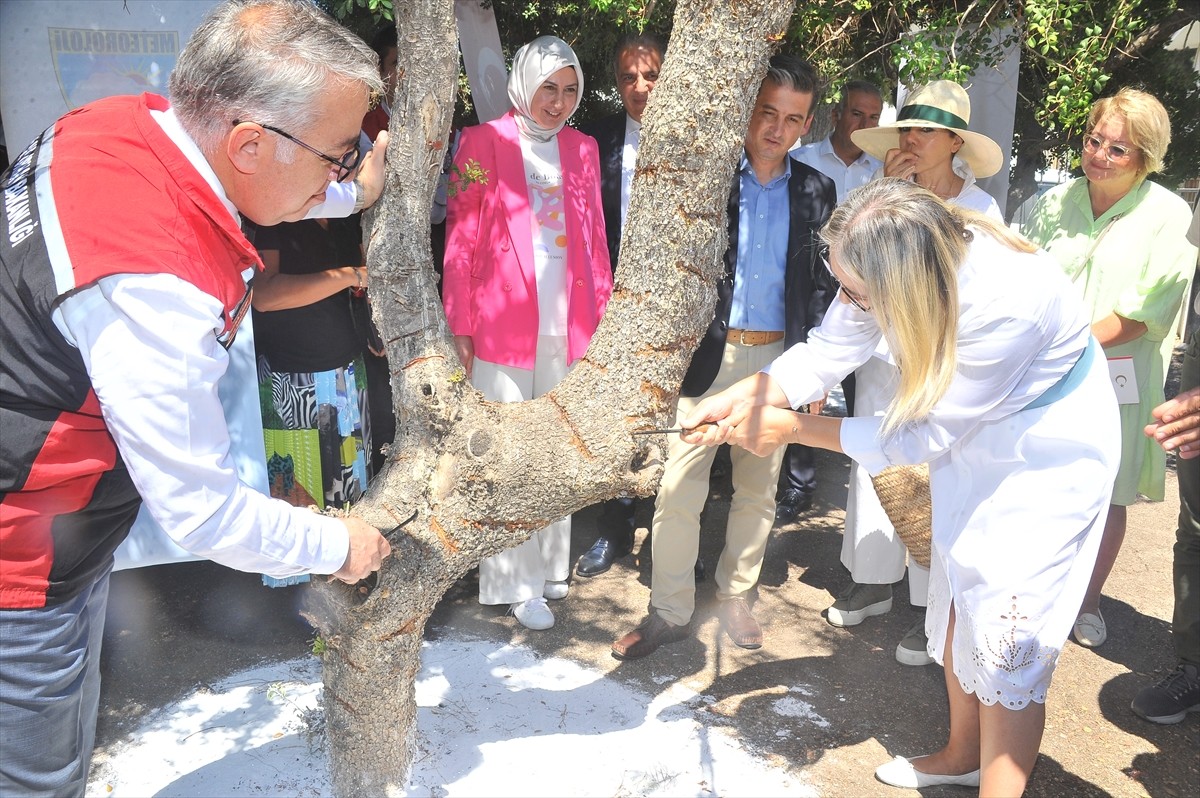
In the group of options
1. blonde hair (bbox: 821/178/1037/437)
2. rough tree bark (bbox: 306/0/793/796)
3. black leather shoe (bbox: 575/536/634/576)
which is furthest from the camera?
black leather shoe (bbox: 575/536/634/576)

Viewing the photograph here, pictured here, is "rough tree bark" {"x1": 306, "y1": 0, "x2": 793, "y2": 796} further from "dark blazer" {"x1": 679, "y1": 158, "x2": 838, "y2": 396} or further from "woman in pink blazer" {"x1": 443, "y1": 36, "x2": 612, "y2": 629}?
"dark blazer" {"x1": 679, "y1": 158, "x2": 838, "y2": 396}

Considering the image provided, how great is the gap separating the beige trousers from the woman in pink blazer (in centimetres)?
54

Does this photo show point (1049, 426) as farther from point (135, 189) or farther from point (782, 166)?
point (135, 189)

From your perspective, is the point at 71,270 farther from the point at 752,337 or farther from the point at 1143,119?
the point at 1143,119

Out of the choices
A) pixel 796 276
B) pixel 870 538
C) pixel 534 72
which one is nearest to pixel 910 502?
pixel 870 538

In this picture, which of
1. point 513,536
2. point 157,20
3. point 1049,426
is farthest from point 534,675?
point 157,20

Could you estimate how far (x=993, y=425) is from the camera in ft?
8.19

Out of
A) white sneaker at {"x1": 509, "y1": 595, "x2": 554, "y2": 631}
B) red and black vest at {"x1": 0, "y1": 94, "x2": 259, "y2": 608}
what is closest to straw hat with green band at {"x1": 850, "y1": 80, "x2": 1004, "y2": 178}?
white sneaker at {"x1": 509, "y1": 595, "x2": 554, "y2": 631}

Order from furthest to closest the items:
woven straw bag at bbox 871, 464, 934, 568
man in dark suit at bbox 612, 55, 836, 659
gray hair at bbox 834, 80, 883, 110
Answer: gray hair at bbox 834, 80, 883, 110
man in dark suit at bbox 612, 55, 836, 659
woven straw bag at bbox 871, 464, 934, 568

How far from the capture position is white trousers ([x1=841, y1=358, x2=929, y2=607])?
155 inches

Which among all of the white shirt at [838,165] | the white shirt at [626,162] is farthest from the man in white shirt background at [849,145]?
the white shirt at [626,162]

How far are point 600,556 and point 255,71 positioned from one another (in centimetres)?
333

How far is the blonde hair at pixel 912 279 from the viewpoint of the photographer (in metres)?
2.33

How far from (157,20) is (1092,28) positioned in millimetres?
3463
